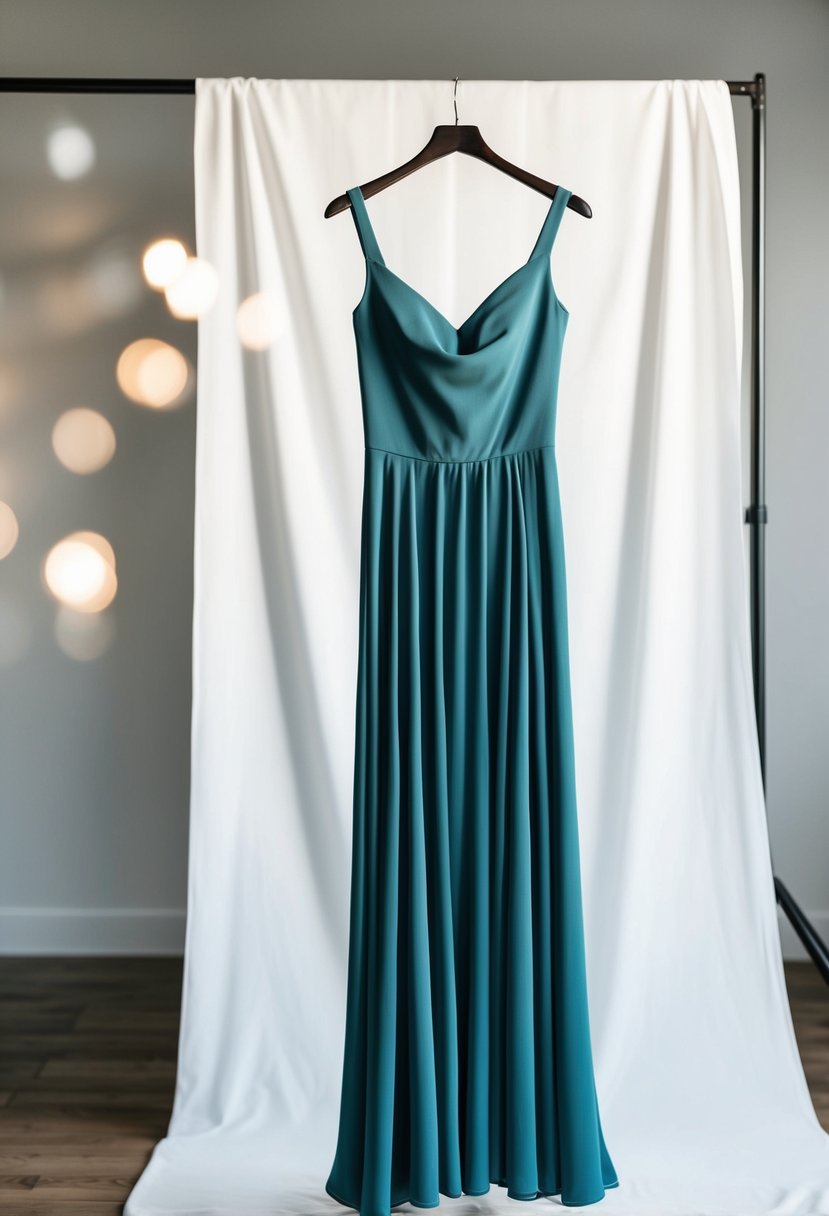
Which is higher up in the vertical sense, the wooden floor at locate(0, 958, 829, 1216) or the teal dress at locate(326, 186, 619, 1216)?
the teal dress at locate(326, 186, 619, 1216)

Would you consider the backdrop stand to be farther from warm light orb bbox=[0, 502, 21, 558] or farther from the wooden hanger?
warm light orb bbox=[0, 502, 21, 558]

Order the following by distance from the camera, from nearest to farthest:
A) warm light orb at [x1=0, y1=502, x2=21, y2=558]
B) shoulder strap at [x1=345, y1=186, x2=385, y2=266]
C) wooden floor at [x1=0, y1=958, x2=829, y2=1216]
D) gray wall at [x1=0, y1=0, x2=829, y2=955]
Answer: shoulder strap at [x1=345, y1=186, x2=385, y2=266], wooden floor at [x1=0, y1=958, x2=829, y2=1216], gray wall at [x1=0, y1=0, x2=829, y2=955], warm light orb at [x1=0, y1=502, x2=21, y2=558]

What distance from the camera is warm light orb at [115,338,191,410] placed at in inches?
103

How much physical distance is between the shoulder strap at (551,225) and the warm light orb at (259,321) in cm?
60

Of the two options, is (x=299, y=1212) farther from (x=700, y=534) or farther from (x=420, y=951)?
(x=700, y=534)

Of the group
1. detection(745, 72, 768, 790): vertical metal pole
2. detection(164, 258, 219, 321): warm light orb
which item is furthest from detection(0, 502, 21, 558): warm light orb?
detection(745, 72, 768, 790): vertical metal pole

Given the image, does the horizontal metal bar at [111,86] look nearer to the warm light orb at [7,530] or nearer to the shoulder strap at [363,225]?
the shoulder strap at [363,225]

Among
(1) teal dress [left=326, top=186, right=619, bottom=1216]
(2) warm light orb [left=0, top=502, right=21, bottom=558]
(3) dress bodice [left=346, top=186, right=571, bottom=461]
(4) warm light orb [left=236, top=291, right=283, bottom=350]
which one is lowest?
(1) teal dress [left=326, top=186, right=619, bottom=1216]

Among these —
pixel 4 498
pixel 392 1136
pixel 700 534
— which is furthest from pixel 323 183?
pixel 392 1136

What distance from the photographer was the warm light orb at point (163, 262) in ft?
8.48

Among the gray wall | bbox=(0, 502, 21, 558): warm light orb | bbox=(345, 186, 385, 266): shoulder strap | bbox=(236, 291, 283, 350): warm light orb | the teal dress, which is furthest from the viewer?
bbox=(0, 502, 21, 558): warm light orb

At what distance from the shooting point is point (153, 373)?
8.57ft

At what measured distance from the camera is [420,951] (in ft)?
4.72

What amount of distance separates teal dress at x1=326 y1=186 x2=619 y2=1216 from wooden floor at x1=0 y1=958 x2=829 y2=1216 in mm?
496
